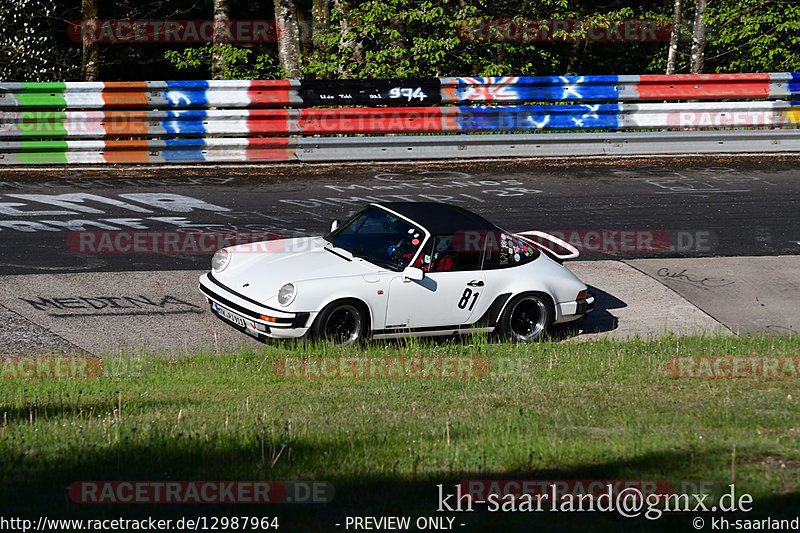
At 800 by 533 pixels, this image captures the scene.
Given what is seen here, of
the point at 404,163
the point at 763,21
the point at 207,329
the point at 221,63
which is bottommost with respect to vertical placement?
the point at 207,329

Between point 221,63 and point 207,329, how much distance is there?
11.4 meters

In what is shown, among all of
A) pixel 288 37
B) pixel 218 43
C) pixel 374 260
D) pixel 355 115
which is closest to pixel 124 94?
pixel 355 115

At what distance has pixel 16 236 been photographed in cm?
1180

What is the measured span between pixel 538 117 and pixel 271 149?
→ 16.6ft

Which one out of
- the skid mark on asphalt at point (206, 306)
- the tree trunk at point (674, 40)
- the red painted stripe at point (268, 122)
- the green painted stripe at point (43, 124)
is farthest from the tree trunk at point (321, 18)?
the skid mark on asphalt at point (206, 306)

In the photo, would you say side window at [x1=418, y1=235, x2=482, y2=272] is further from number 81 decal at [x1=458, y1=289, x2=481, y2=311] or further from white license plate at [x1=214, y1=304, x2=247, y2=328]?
white license plate at [x1=214, y1=304, x2=247, y2=328]

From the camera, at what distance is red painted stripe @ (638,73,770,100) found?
17.8 metres

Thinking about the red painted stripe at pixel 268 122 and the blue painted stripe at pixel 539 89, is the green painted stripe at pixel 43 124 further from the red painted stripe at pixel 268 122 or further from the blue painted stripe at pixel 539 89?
the blue painted stripe at pixel 539 89

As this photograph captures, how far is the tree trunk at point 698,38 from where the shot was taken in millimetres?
19891

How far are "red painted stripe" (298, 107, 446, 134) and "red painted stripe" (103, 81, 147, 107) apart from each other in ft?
8.98

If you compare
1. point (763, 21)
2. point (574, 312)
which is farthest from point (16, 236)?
point (763, 21)

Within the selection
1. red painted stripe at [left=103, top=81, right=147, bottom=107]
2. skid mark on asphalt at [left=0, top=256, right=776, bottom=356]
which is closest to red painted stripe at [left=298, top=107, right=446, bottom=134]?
red painted stripe at [left=103, top=81, right=147, bottom=107]

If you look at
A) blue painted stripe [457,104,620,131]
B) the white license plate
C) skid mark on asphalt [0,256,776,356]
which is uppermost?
blue painted stripe [457,104,620,131]

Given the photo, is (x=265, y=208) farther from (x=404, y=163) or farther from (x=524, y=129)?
(x=524, y=129)
